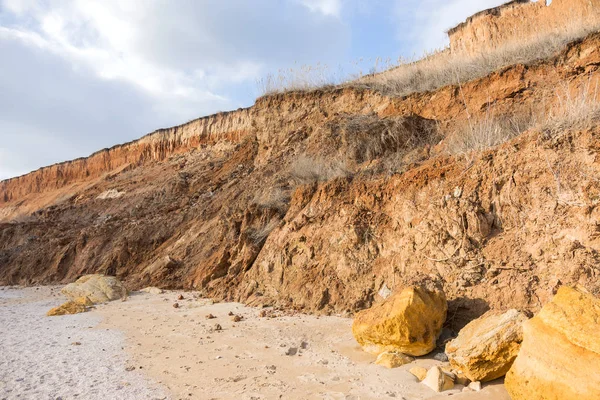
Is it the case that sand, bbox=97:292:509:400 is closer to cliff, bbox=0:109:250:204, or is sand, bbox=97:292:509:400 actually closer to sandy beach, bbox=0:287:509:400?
sandy beach, bbox=0:287:509:400

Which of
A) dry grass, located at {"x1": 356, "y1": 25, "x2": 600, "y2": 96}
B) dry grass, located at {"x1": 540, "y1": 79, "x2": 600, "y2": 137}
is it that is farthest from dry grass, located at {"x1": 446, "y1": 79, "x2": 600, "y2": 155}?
dry grass, located at {"x1": 356, "y1": 25, "x2": 600, "y2": 96}

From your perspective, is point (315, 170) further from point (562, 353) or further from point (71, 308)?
point (562, 353)

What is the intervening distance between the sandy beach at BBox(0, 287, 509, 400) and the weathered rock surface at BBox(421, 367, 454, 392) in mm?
69

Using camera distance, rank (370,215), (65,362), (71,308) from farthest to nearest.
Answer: (71,308) → (370,215) → (65,362)

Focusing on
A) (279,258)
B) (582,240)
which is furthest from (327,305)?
(582,240)

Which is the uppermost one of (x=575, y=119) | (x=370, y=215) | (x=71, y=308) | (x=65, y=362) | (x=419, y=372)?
(x=575, y=119)

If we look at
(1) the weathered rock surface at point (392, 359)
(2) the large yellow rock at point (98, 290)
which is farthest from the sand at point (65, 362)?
(1) the weathered rock surface at point (392, 359)

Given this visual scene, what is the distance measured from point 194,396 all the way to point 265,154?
1259cm

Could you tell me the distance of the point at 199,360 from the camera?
4.96 metres

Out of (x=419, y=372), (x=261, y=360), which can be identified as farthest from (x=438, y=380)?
(x=261, y=360)

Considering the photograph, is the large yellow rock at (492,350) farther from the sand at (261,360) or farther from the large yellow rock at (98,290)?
the large yellow rock at (98,290)

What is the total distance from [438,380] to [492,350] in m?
0.56

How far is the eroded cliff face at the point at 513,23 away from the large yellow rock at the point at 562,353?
10.2 m

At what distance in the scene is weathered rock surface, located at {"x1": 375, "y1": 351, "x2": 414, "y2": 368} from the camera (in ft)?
14.3
